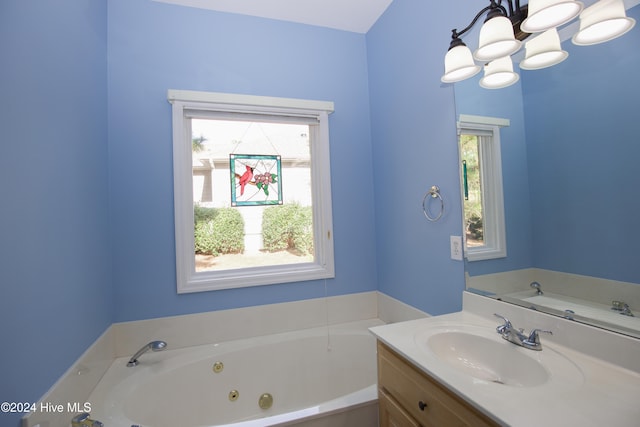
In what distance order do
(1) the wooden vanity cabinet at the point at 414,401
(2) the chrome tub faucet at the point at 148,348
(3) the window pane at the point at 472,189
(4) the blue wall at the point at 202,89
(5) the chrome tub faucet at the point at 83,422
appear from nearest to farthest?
(1) the wooden vanity cabinet at the point at 414,401 < (5) the chrome tub faucet at the point at 83,422 < (3) the window pane at the point at 472,189 < (2) the chrome tub faucet at the point at 148,348 < (4) the blue wall at the point at 202,89

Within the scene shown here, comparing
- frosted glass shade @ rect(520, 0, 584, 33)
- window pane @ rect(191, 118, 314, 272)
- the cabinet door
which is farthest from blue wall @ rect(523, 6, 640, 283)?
window pane @ rect(191, 118, 314, 272)

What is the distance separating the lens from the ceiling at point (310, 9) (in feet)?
6.15

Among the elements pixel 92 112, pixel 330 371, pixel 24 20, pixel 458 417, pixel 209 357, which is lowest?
pixel 330 371

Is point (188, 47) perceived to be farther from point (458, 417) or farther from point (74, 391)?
point (458, 417)

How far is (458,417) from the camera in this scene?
32.1 inches

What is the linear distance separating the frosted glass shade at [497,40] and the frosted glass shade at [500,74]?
3.1 inches

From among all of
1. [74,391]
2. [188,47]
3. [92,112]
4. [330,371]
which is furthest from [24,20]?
[330,371]

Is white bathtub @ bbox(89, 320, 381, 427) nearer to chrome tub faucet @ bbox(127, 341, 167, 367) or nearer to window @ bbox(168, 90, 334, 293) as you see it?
chrome tub faucet @ bbox(127, 341, 167, 367)

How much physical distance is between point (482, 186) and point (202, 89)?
182 cm

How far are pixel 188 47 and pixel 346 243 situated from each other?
1.78 m

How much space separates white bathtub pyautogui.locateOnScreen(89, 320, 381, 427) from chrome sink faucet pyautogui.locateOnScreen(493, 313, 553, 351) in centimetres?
68

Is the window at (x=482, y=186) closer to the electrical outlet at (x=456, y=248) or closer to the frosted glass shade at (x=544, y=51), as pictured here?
the electrical outlet at (x=456, y=248)

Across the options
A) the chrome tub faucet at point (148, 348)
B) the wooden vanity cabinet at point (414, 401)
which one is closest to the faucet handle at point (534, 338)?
the wooden vanity cabinet at point (414, 401)

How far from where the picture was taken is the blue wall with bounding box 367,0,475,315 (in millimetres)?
1499
